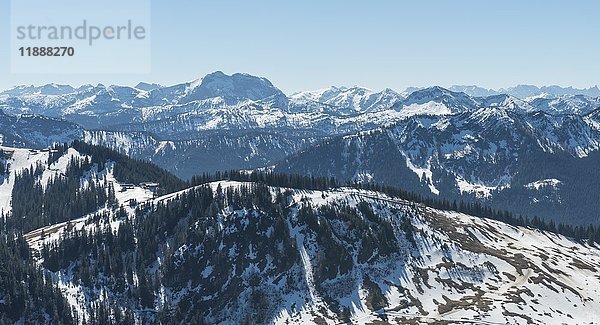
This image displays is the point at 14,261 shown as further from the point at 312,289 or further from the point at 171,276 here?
the point at 312,289

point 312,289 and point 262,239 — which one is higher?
point 262,239

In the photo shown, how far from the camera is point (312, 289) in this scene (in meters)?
169

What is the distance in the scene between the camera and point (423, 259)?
600ft

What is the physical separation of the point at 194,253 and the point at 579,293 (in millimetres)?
126919

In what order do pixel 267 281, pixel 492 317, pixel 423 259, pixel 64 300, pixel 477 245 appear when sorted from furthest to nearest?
pixel 477 245 < pixel 423 259 < pixel 267 281 < pixel 64 300 < pixel 492 317

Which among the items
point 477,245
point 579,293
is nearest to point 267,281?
point 477,245

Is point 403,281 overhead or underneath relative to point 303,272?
underneath

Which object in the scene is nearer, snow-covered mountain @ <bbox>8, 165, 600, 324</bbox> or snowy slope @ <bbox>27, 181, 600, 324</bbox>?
snowy slope @ <bbox>27, 181, 600, 324</bbox>

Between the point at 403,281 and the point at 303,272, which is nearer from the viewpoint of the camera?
the point at 403,281

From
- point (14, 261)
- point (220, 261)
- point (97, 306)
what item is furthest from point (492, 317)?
point (14, 261)

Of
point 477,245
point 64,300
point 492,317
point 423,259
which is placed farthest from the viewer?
point 477,245

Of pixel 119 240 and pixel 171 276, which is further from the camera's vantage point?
pixel 119 240

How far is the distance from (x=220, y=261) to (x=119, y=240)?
133ft

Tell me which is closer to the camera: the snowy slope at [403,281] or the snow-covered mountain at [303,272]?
the snowy slope at [403,281]
